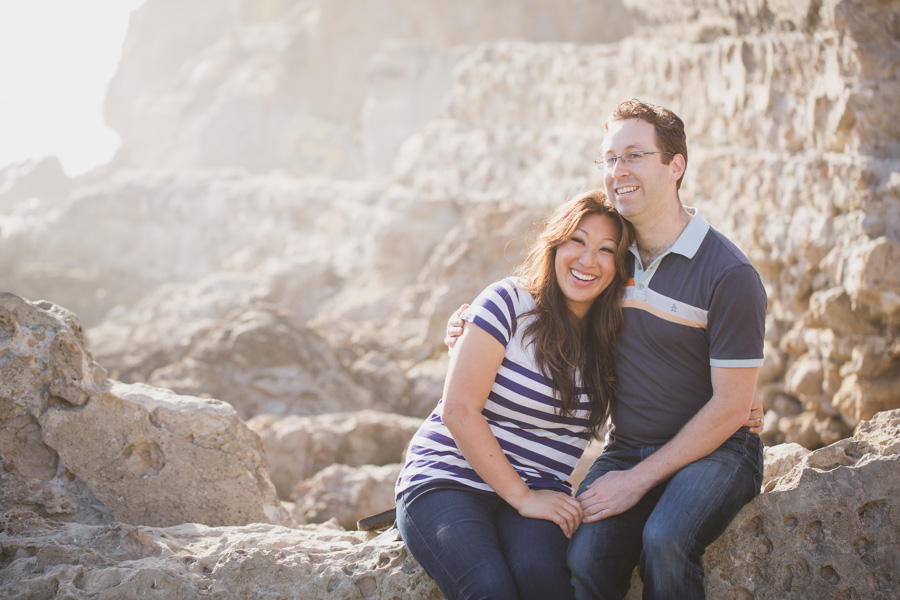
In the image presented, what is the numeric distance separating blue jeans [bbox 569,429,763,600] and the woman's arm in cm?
10

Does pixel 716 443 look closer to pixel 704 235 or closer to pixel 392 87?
pixel 704 235

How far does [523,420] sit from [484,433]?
157 millimetres

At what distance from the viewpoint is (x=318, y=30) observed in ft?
104

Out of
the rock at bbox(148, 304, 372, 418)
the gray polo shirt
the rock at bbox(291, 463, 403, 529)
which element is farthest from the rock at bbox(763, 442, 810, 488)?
the rock at bbox(148, 304, 372, 418)

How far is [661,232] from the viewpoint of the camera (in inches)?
101

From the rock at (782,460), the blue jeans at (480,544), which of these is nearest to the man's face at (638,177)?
the blue jeans at (480,544)

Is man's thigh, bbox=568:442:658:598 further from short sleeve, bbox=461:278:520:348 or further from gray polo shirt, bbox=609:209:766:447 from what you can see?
short sleeve, bbox=461:278:520:348

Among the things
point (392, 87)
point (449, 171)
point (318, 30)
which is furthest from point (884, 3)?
point (318, 30)

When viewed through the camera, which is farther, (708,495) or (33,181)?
(33,181)

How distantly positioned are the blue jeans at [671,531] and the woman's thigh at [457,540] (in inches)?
9.4

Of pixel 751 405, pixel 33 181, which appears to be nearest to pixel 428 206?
pixel 751 405

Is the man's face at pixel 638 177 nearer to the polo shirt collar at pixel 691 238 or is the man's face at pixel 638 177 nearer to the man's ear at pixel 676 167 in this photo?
the man's ear at pixel 676 167

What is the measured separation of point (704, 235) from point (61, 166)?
46203mm

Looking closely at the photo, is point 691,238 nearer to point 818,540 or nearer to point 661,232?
point 661,232
